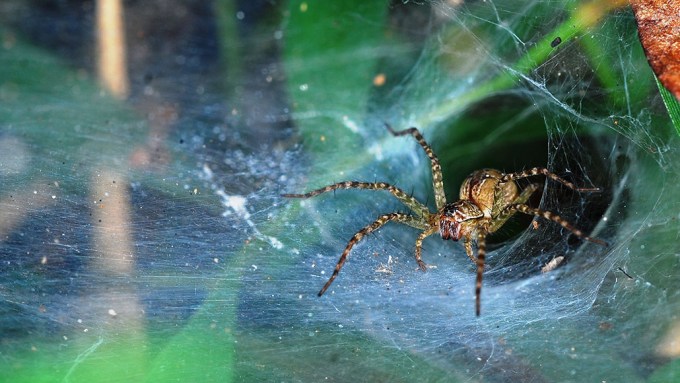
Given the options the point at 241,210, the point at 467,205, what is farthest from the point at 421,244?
the point at 241,210

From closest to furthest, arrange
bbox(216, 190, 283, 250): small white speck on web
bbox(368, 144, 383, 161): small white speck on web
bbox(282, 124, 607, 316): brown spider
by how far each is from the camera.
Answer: bbox(216, 190, 283, 250): small white speck on web < bbox(282, 124, 607, 316): brown spider < bbox(368, 144, 383, 161): small white speck on web

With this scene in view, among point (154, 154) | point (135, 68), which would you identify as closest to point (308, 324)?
point (154, 154)

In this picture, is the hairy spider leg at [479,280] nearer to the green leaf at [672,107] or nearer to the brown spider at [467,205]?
the brown spider at [467,205]

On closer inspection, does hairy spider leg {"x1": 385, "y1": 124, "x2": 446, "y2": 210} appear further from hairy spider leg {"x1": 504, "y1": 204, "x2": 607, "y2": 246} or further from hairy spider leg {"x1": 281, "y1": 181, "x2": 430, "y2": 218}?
hairy spider leg {"x1": 504, "y1": 204, "x2": 607, "y2": 246}

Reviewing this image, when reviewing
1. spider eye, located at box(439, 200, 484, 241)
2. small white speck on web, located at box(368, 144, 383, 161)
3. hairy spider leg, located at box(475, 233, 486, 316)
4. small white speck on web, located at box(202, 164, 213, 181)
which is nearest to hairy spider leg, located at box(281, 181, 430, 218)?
spider eye, located at box(439, 200, 484, 241)

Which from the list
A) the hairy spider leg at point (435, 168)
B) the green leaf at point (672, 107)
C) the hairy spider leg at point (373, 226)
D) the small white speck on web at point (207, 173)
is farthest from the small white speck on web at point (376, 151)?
the green leaf at point (672, 107)

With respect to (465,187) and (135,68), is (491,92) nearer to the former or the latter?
(465,187)
